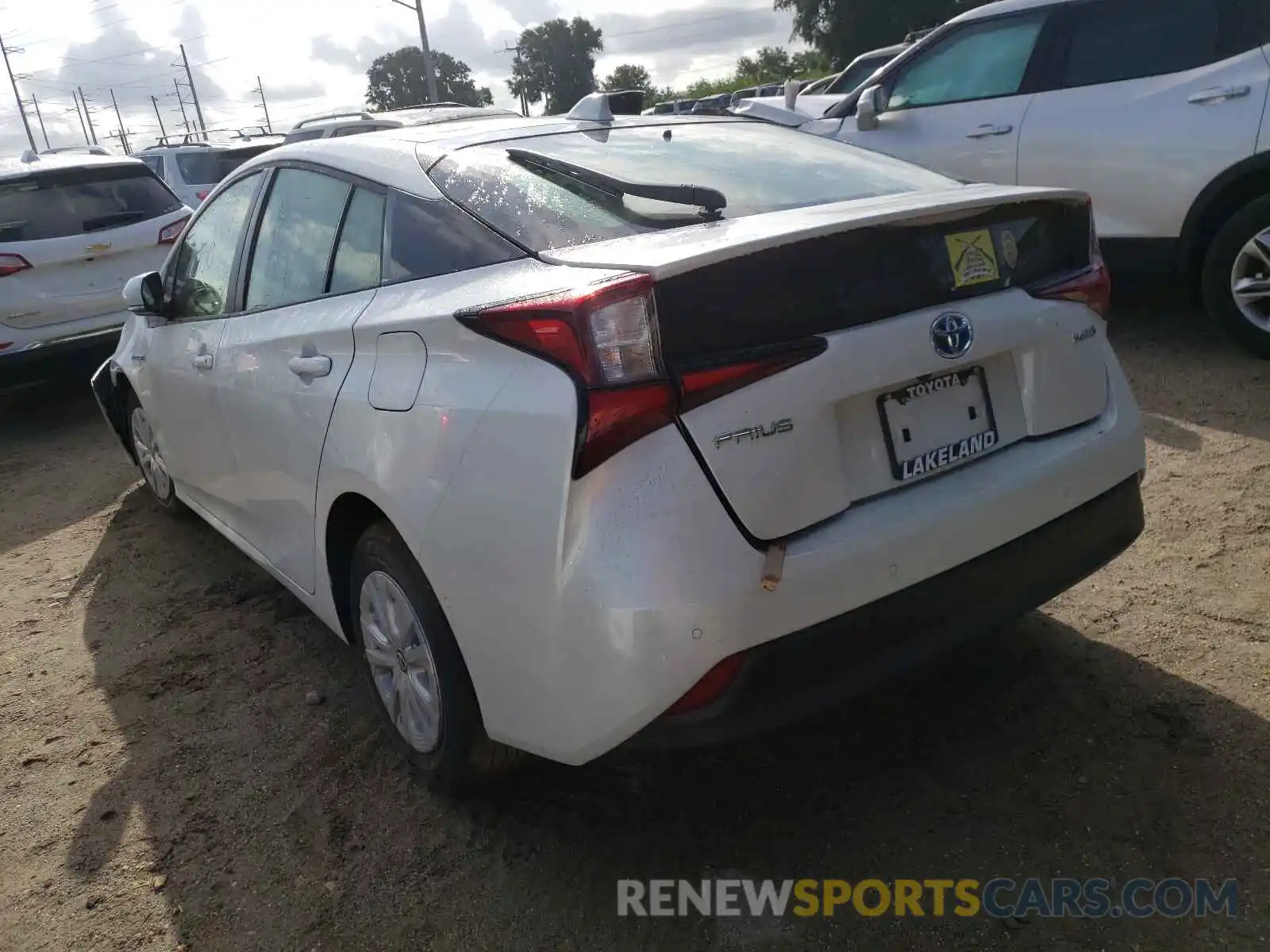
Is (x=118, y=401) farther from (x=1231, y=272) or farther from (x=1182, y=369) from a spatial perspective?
(x=1231, y=272)

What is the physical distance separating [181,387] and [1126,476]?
3.11m

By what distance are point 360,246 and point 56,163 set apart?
5.67 m

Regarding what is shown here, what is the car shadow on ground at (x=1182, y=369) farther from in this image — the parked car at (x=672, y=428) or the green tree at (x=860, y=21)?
the green tree at (x=860, y=21)

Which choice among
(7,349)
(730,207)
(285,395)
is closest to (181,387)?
(285,395)

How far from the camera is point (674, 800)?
8.13 ft

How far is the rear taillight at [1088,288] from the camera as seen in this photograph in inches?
91.2

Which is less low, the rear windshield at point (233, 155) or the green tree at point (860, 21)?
the green tree at point (860, 21)

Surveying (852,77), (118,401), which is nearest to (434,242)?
(118,401)

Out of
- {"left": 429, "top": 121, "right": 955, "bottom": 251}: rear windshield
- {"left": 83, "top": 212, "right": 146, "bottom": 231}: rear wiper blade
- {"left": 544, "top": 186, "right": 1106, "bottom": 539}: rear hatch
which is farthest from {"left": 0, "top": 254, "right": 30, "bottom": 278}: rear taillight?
{"left": 544, "top": 186, "right": 1106, "bottom": 539}: rear hatch

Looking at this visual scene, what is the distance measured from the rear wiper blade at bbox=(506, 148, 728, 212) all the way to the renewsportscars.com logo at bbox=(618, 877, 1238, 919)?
59.4 inches

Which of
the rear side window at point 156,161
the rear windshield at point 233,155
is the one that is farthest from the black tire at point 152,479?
the rear side window at point 156,161

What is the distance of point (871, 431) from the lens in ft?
6.63

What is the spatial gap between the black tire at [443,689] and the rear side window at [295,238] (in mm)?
812

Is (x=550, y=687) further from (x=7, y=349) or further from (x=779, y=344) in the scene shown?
(x=7, y=349)
